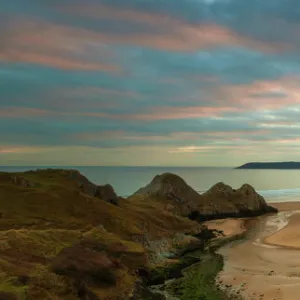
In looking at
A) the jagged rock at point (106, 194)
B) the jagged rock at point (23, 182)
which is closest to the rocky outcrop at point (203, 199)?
the jagged rock at point (106, 194)

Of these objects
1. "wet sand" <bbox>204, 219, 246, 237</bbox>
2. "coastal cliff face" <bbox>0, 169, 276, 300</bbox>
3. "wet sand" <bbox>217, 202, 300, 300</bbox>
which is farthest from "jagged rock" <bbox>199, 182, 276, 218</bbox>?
"wet sand" <bbox>217, 202, 300, 300</bbox>

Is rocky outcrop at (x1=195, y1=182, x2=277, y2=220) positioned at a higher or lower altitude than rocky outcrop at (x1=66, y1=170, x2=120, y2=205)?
lower

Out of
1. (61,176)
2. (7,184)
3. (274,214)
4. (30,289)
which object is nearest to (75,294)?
(30,289)

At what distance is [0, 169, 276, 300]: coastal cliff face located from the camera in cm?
2509

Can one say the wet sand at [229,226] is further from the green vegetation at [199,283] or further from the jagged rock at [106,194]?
the green vegetation at [199,283]

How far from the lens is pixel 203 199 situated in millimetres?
84875

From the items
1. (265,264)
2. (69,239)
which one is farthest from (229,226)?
(69,239)

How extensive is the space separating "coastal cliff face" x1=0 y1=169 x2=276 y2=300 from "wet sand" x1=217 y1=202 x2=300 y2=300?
660 centimetres

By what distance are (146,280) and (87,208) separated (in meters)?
16.6

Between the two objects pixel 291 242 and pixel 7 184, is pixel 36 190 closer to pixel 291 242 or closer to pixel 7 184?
pixel 7 184

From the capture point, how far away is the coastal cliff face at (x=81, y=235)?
82.3ft

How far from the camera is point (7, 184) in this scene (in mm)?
50375

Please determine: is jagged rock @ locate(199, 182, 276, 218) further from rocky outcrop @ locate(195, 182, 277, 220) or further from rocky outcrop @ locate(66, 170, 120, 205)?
rocky outcrop @ locate(66, 170, 120, 205)

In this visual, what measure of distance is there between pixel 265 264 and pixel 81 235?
20577 millimetres
